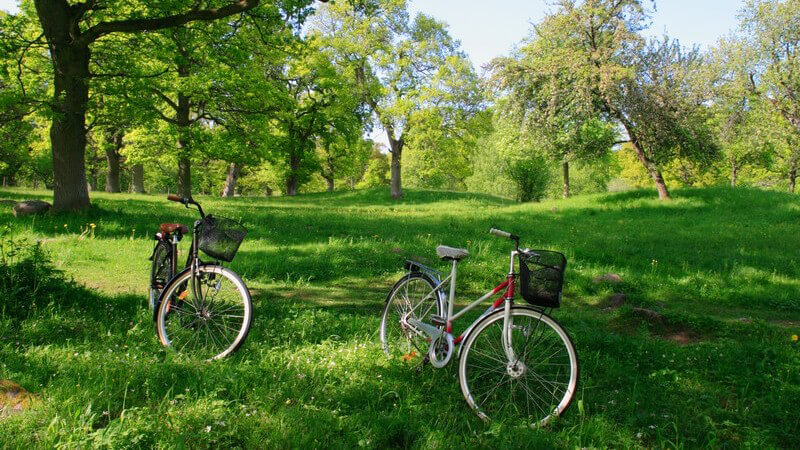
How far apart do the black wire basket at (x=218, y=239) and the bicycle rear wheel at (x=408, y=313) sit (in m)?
1.57

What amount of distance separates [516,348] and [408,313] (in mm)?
1286

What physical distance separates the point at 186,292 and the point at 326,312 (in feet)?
6.17

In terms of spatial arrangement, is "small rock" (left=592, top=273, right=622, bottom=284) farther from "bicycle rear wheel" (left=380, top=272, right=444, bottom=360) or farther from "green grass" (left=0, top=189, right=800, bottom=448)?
"bicycle rear wheel" (left=380, top=272, right=444, bottom=360)

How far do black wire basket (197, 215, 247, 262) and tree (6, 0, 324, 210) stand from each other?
7.22 meters

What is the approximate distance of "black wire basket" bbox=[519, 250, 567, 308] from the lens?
3.47 metres

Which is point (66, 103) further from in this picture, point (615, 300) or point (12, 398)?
point (615, 300)

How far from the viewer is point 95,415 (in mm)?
3086

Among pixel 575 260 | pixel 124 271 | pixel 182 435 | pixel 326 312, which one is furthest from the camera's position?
pixel 575 260

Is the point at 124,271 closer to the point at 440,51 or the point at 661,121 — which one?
the point at 661,121

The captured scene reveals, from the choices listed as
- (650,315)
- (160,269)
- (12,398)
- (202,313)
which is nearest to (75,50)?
(160,269)

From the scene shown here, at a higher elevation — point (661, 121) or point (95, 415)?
point (661, 121)

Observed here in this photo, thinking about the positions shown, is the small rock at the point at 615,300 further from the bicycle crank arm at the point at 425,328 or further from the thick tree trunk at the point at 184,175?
the thick tree trunk at the point at 184,175

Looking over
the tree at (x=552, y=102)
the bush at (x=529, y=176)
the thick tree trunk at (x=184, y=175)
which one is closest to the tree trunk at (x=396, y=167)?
the bush at (x=529, y=176)

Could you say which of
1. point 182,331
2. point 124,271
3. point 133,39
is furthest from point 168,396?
point 133,39
